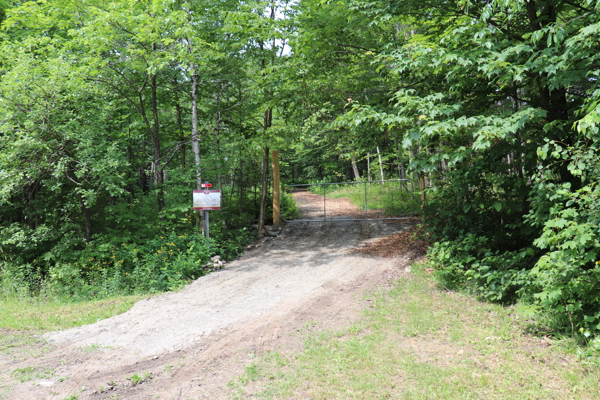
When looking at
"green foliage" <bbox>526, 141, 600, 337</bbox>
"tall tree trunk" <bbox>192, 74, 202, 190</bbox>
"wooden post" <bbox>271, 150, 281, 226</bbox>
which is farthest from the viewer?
"wooden post" <bbox>271, 150, 281, 226</bbox>

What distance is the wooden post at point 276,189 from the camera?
12.5m

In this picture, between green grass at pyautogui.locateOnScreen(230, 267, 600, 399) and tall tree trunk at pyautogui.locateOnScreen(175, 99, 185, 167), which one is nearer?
green grass at pyautogui.locateOnScreen(230, 267, 600, 399)

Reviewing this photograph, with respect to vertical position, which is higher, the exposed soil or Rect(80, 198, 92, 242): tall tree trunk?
Rect(80, 198, 92, 242): tall tree trunk

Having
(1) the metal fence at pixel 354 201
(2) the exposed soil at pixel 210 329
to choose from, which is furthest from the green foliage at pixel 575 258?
(1) the metal fence at pixel 354 201

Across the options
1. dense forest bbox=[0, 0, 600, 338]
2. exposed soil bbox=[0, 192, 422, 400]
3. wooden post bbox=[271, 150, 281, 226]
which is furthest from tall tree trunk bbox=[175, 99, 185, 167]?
exposed soil bbox=[0, 192, 422, 400]

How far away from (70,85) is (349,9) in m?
6.63

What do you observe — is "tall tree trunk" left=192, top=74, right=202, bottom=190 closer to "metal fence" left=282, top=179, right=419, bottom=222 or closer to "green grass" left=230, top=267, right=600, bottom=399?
"metal fence" left=282, top=179, right=419, bottom=222

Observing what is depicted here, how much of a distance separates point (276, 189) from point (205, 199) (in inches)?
138

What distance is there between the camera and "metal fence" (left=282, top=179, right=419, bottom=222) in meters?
13.3

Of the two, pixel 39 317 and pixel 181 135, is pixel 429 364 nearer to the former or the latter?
pixel 39 317

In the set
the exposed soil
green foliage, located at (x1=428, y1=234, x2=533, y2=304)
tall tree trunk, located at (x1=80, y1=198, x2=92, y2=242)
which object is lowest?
the exposed soil

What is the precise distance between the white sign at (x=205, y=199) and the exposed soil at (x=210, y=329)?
1643mm

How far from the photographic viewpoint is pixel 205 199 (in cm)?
960

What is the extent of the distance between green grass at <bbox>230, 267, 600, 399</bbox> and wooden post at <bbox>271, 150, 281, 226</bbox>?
767cm
